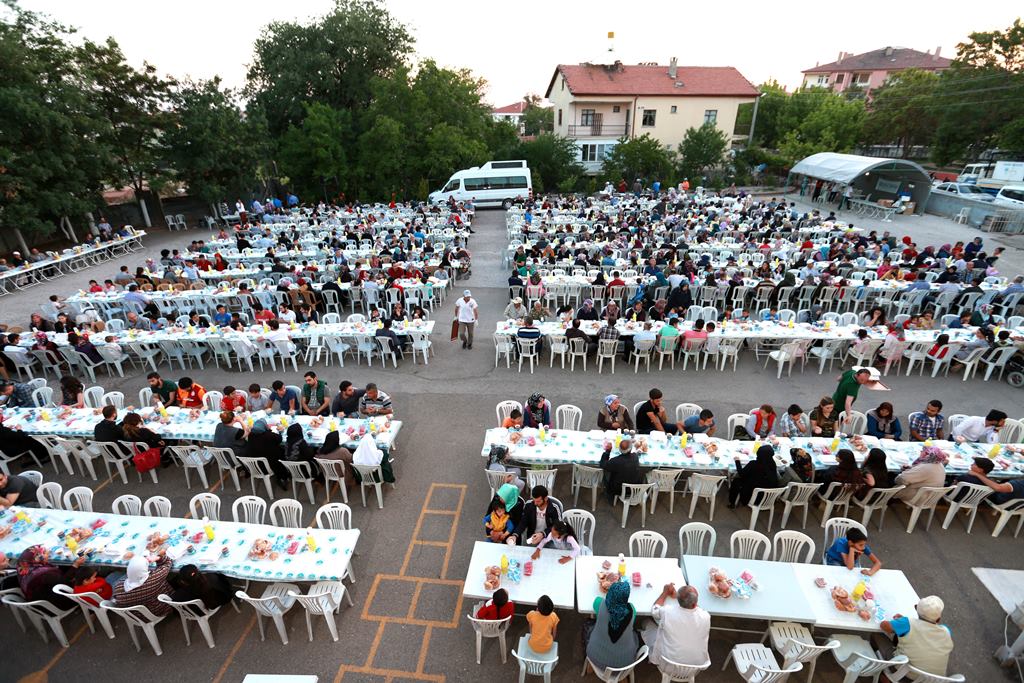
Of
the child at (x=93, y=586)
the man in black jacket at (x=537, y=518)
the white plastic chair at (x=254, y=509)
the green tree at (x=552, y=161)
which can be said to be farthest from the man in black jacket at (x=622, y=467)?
the green tree at (x=552, y=161)

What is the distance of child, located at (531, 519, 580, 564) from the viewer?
5.90 m

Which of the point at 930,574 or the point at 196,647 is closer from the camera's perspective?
the point at 196,647

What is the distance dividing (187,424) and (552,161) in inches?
1287

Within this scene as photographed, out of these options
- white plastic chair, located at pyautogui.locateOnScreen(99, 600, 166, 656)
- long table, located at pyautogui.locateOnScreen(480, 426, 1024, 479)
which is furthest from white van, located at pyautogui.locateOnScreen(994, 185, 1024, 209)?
white plastic chair, located at pyautogui.locateOnScreen(99, 600, 166, 656)

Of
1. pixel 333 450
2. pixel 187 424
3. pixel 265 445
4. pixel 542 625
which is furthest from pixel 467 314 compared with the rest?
pixel 542 625

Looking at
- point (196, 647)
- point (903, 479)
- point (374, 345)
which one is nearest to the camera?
point (196, 647)

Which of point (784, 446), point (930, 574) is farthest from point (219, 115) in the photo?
point (930, 574)

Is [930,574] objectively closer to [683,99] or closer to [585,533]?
[585,533]

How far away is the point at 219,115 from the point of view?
28.5m

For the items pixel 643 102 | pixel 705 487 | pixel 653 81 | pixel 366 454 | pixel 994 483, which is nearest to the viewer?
pixel 994 483

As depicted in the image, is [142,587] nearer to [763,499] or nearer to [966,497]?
[763,499]

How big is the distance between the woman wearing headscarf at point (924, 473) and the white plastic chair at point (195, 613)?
9183 mm

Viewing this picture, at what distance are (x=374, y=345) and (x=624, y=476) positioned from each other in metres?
7.78

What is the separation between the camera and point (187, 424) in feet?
28.0
